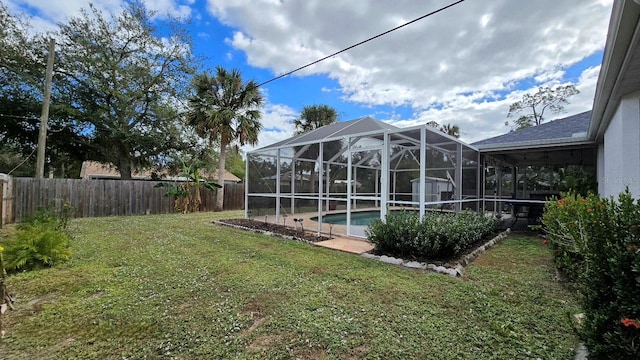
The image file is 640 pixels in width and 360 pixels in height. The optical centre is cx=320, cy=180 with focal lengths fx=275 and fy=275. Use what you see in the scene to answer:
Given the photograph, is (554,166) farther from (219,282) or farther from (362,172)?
(219,282)

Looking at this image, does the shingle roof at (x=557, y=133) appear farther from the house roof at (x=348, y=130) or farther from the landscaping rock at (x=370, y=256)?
the landscaping rock at (x=370, y=256)

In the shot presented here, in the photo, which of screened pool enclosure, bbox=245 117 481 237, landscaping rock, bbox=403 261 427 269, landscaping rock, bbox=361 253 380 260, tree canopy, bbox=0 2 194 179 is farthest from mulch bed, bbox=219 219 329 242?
tree canopy, bbox=0 2 194 179

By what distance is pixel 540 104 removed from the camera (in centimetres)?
2405

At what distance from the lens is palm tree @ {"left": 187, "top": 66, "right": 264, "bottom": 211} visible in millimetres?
13328

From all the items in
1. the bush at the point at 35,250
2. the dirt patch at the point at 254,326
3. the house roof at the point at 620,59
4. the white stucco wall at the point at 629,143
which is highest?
the house roof at the point at 620,59

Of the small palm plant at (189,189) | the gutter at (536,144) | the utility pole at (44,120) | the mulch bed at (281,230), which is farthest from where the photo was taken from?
the small palm plant at (189,189)

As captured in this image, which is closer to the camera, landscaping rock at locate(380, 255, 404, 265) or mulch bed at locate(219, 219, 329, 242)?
landscaping rock at locate(380, 255, 404, 265)

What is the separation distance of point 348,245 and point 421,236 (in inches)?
75.9

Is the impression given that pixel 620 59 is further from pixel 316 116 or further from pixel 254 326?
pixel 316 116

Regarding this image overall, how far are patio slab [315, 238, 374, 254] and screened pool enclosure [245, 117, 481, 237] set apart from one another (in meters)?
0.53

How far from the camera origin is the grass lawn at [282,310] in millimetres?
2363

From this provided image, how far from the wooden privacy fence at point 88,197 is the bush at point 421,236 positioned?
8.90m

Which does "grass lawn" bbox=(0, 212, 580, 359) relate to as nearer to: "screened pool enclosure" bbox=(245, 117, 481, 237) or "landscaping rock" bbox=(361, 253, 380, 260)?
"landscaping rock" bbox=(361, 253, 380, 260)

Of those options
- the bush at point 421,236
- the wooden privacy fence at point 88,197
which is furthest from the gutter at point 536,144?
the wooden privacy fence at point 88,197
